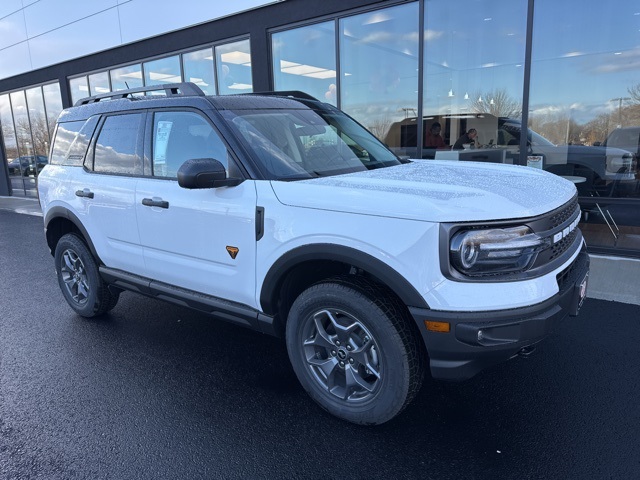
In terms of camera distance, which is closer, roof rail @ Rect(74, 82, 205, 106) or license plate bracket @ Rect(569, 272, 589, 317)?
license plate bracket @ Rect(569, 272, 589, 317)

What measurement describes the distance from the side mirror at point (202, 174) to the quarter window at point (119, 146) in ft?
3.40

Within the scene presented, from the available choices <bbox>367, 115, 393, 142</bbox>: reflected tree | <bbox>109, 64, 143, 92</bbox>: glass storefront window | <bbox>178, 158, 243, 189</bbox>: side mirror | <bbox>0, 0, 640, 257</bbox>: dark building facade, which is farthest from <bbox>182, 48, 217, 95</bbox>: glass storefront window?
<bbox>178, 158, 243, 189</bbox>: side mirror

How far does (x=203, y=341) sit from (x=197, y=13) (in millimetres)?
8274

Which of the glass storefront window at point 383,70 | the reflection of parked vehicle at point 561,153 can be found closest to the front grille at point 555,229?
the reflection of parked vehicle at point 561,153

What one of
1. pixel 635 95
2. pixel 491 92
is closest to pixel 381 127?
pixel 491 92

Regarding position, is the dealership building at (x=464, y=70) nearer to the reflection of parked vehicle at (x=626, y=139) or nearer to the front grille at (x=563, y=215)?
the reflection of parked vehicle at (x=626, y=139)

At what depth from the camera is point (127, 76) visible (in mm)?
12211

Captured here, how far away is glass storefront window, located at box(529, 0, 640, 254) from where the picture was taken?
6.89 meters

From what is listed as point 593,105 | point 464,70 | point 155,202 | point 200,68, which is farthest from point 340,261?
point 200,68

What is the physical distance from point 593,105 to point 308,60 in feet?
16.5

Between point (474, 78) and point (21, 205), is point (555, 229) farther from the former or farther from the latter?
point (21, 205)

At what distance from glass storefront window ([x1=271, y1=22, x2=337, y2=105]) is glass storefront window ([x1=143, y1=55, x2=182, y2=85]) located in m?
2.90

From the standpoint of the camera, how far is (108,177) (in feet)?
12.8

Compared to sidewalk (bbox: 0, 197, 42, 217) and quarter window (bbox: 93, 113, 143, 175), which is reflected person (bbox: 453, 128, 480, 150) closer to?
quarter window (bbox: 93, 113, 143, 175)
